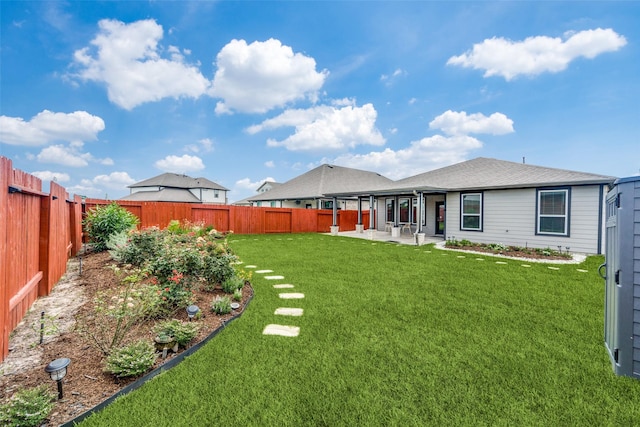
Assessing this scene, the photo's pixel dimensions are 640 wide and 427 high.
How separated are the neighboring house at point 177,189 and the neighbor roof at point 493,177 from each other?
28.7m

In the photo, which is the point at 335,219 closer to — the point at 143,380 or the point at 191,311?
the point at 191,311

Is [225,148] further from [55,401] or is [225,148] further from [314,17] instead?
[55,401]

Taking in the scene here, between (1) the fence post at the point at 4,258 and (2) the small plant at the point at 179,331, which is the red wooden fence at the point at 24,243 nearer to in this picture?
(1) the fence post at the point at 4,258

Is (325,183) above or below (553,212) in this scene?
above

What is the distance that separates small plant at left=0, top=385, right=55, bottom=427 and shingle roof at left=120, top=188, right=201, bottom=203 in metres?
33.9

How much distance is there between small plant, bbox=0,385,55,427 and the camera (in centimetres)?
165

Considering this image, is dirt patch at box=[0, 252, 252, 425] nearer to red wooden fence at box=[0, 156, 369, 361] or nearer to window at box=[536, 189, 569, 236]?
red wooden fence at box=[0, 156, 369, 361]

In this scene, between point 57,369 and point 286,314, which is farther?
point 286,314

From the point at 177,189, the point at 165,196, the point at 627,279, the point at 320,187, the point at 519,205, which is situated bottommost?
the point at 627,279

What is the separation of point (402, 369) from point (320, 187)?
66.6 ft

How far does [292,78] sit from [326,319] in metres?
10.6

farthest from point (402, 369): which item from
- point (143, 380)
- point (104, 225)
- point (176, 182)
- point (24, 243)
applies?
point (176, 182)

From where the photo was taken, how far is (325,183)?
23.0 meters

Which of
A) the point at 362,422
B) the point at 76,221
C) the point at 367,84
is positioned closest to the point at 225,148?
the point at 367,84
